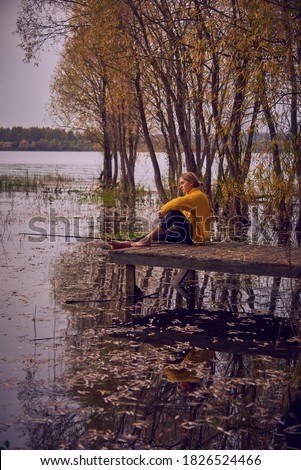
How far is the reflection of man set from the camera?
649cm

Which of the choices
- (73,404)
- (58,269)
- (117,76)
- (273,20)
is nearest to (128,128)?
(117,76)

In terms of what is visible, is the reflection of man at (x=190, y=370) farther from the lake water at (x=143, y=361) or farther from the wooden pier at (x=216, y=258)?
the wooden pier at (x=216, y=258)

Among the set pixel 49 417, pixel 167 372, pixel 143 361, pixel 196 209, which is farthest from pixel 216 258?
pixel 49 417

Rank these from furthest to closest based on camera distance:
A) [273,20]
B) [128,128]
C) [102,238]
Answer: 1. [128,128]
2. [102,238]
3. [273,20]

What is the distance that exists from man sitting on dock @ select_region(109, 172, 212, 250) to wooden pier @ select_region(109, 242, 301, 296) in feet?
0.71

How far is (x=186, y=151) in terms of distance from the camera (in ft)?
63.2

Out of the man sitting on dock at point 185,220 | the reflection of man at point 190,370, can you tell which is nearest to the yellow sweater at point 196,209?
the man sitting on dock at point 185,220

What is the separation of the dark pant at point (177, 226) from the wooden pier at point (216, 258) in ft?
1.01

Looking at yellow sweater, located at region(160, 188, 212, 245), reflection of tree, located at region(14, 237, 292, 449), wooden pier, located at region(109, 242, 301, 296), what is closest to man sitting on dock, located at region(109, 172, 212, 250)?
yellow sweater, located at region(160, 188, 212, 245)

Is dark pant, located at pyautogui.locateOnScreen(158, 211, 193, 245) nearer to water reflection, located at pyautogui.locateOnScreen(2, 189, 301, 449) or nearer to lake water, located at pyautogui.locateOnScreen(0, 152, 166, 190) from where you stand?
water reflection, located at pyautogui.locateOnScreen(2, 189, 301, 449)

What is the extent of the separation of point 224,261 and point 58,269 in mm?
4103

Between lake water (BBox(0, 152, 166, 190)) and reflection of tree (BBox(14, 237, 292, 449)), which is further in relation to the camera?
lake water (BBox(0, 152, 166, 190))

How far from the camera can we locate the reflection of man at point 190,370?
649 cm

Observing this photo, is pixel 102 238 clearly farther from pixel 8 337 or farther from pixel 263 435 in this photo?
pixel 263 435
